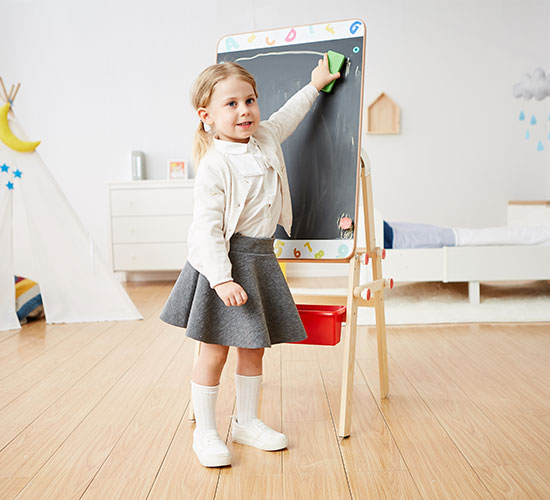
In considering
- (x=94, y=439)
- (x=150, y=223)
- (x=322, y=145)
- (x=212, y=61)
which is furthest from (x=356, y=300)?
(x=212, y=61)

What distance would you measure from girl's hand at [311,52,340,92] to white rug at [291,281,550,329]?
1.12 m

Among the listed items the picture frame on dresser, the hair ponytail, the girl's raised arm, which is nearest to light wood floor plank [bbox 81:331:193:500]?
the hair ponytail

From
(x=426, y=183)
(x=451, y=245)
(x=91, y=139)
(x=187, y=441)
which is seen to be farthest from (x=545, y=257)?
(x=91, y=139)

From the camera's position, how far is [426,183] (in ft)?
15.6

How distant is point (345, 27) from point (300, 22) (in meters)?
3.19

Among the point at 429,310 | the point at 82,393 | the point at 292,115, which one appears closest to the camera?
the point at 292,115

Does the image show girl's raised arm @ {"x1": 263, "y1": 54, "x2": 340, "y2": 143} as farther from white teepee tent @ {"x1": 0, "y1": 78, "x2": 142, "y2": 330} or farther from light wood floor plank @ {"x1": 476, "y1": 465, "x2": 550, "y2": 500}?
white teepee tent @ {"x1": 0, "y1": 78, "x2": 142, "y2": 330}

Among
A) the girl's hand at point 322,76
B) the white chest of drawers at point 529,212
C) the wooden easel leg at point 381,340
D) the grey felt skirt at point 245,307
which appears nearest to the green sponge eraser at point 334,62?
the girl's hand at point 322,76

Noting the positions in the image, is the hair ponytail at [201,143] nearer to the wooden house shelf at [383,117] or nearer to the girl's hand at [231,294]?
the girl's hand at [231,294]

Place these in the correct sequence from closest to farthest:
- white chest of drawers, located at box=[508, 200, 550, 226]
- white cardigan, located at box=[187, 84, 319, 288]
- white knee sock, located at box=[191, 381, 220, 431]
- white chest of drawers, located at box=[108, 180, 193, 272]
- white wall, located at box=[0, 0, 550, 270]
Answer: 1. white cardigan, located at box=[187, 84, 319, 288]
2. white knee sock, located at box=[191, 381, 220, 431]
3. white chest of drawers, located at box=[508, 200, 550, 226]
4. white chest of drawers, located at box=[108, 180, 193, 272]
5. white wall, located at box=[0, 0, 550, 270]

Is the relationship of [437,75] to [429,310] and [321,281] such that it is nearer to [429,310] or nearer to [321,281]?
[321,281]

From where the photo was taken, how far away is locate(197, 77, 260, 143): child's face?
4.75 ft

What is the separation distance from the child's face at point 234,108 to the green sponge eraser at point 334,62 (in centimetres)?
32

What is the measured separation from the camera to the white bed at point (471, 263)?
10.3 ft
